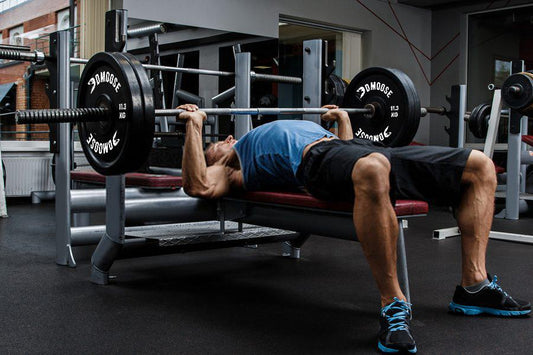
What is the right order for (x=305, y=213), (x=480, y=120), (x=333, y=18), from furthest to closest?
(x=333, y=18), (x=480, y=120), (x=305, y=213)

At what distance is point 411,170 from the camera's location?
72.2 inches

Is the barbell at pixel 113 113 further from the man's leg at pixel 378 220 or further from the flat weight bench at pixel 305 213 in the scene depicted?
the man's leg at pixel 378 220

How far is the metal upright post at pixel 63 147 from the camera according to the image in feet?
8.34

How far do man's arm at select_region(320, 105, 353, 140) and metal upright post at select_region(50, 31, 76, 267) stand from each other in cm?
115

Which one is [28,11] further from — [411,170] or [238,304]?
[411,170]

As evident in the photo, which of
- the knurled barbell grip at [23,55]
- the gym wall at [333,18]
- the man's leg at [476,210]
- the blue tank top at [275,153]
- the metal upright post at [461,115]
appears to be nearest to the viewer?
the man's leg at [476,210]

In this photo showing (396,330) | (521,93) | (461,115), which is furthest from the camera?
(461,115)

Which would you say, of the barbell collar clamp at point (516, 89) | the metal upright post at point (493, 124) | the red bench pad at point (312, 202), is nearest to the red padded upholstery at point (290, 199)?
the red bench pad at point (312, 202)

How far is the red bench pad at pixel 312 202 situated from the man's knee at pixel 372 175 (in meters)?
0.11

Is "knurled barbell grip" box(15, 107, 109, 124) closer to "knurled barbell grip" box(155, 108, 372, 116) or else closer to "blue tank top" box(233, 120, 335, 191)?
"knurled barbell grip" box(155, 108, 372, 116)

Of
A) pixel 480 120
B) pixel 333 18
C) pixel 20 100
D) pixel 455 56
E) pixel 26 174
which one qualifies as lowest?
pixel 26 174

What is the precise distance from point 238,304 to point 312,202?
47 cm

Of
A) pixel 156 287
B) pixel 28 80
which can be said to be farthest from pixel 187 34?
pixel 156 287

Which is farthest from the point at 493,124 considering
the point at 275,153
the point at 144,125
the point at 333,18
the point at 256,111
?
the point at 333,18
